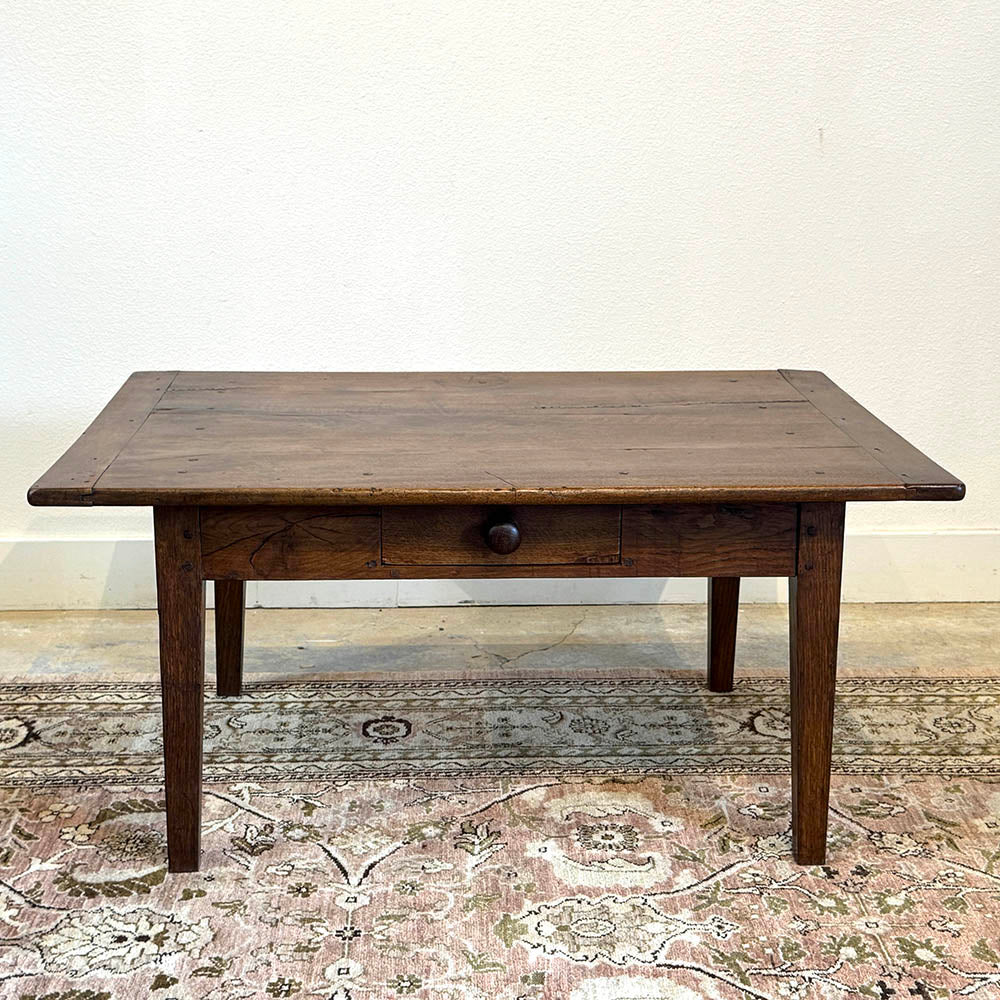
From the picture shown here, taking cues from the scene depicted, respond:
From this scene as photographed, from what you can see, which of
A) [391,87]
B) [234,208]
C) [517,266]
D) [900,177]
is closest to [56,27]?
[234,208]

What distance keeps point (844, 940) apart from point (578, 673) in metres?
1.01

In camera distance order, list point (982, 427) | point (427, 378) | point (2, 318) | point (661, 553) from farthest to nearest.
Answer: point (982, 427), point (2, 318), point (427, 378), point (661, 553)

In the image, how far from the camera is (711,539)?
197 cm

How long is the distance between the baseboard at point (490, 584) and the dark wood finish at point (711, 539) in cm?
125

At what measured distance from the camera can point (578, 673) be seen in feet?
9.20

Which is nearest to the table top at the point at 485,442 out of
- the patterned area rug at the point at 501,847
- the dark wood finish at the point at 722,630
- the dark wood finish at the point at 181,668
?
the dark wood finish at the point at 181,668

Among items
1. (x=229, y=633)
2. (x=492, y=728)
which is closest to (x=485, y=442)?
(x=492, y=728)

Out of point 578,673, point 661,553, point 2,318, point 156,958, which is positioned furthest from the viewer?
point 2,318

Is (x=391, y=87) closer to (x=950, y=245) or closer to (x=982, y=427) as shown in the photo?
(x=950, y=245)

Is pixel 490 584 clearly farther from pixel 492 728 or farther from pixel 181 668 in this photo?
pixel 181 668

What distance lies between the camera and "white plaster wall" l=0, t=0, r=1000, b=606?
2.87 meters

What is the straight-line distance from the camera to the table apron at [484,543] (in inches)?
76.0

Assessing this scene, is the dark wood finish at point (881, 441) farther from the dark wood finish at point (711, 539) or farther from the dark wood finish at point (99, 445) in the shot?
the dark wood finish at point (99, 445)

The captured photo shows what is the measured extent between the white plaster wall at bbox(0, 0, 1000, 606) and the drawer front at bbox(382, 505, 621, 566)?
120 cm
